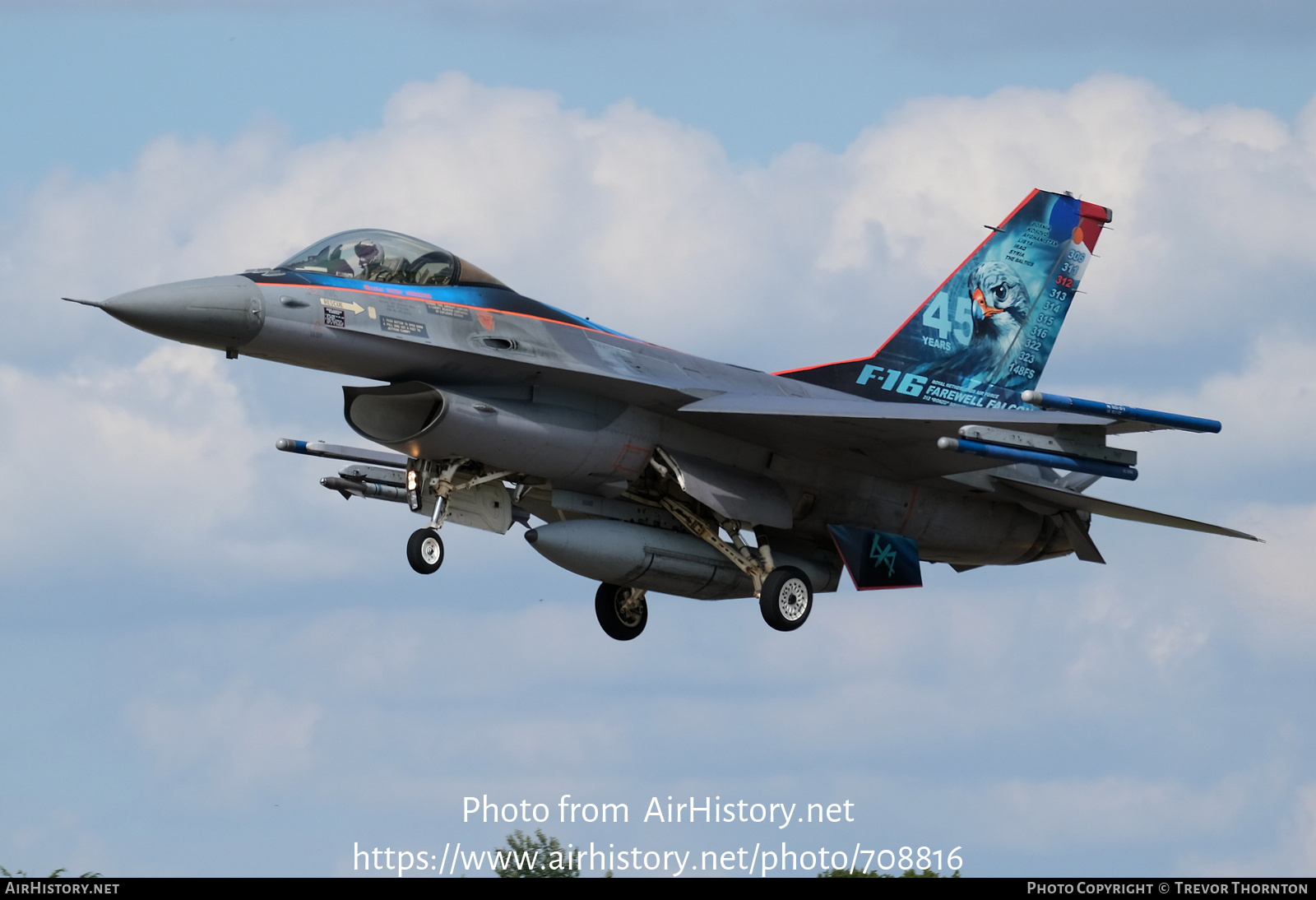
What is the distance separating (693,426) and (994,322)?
17.7ft

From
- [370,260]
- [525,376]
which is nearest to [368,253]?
[370,260]

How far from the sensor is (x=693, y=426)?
22875 millimetres

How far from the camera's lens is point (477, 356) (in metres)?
21.1

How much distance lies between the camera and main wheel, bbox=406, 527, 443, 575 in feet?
69.9

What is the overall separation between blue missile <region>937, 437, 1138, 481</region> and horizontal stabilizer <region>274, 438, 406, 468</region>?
22.4 ft

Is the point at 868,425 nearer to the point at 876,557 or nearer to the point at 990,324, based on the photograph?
the point at 876,557

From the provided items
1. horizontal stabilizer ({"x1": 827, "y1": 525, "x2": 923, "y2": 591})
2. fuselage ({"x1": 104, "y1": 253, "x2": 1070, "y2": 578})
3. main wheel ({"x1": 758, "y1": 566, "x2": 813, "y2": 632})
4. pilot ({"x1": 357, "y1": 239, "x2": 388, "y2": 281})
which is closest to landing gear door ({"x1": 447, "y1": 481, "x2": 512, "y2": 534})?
fuselage ({"x1": 104, "y1": 253, "x2": 1070, "y2": 578})

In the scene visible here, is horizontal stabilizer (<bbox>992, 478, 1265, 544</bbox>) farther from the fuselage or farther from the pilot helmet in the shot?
the pilot helmet

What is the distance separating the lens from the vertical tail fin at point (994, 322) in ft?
83.6

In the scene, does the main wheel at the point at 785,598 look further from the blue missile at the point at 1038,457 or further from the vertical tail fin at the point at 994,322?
the blue missile at the point at 1038,457

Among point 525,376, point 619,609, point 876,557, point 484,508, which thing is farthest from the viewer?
point 619,609

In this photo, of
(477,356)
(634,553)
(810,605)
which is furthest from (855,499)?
(477,356)

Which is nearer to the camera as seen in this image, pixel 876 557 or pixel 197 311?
pixel 197 311
